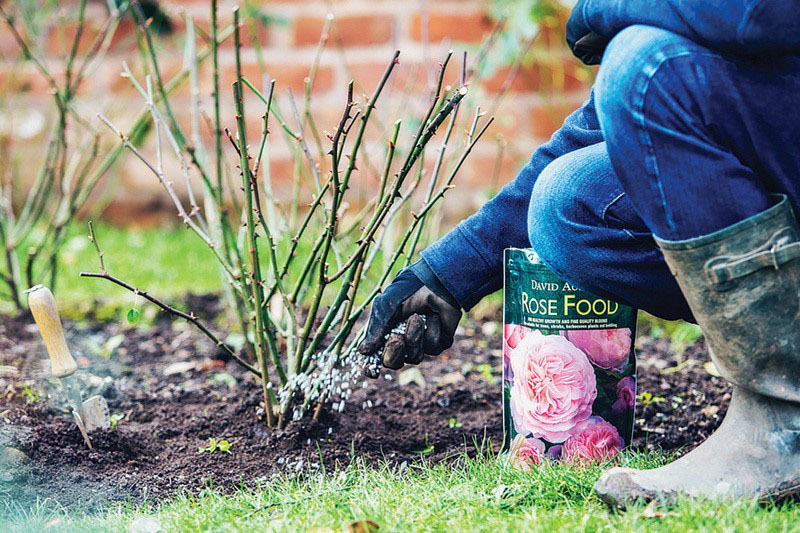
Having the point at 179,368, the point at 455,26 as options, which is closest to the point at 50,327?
the point at 179,368

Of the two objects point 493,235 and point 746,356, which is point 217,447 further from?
point 746,356

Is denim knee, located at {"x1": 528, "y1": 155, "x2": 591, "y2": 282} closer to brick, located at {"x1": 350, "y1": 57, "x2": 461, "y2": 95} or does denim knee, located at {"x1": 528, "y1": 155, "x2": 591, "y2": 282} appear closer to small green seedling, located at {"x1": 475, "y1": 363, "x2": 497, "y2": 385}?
small green seedling, located at {"x1": 475, "y1": 363, "x2": 497, "y2": 385}

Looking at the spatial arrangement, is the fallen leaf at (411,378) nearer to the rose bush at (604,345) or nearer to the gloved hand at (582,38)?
the rose bush at (604,345)

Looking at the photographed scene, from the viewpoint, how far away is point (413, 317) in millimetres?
1639

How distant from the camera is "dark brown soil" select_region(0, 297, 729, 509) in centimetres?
168

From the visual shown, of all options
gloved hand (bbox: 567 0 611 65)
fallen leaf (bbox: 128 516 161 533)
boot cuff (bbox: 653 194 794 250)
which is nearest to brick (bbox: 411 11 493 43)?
gloved hand (bbox: 567 0 611 65)

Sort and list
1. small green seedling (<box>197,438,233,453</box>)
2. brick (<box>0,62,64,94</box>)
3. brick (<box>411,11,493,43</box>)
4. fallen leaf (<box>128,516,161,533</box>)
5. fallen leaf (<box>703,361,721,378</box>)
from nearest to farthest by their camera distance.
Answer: fallen leaf (<box>128,516,161,533</box>)
small green seedling (<box>197,438,233,453</box>)
fallen leaf (<box>703,361,721,378</box>)
brick (<box>411,11,493,43</box>)
brick (<box>0,62,64,94</box>)

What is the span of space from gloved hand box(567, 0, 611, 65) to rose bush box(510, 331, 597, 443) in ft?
1.62

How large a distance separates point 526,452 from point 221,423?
2.14ft

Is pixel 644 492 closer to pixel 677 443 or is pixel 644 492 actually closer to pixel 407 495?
pixel 407 495

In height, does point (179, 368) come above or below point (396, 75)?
below

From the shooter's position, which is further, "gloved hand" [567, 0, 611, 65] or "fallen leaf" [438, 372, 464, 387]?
"fallen leaf" [438, 372, 464, 387]

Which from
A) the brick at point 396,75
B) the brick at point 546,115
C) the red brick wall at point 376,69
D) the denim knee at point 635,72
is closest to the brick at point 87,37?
the red brick wall at point 376,69

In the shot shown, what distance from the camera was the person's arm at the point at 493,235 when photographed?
66.0 inches
